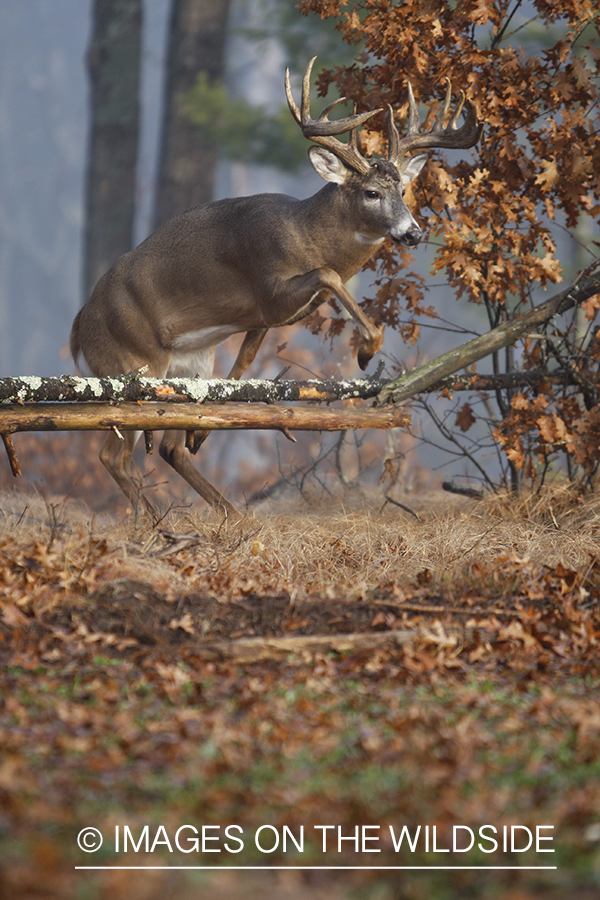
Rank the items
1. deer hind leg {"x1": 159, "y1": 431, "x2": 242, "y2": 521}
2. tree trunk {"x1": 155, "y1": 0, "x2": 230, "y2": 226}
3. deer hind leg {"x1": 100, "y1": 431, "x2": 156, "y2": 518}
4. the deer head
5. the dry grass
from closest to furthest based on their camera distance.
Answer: the dry grass → the deer head → deer hind leg {"x1": 100, "y1": 431, "x2": 156, "y2": 518} → deer hind leg {"x1": 159, "y1": 431, "x2": 242, "y2": 521} → tree trunk {"x1": 155, "y1": 0, "x2": 230, "y2": 226}

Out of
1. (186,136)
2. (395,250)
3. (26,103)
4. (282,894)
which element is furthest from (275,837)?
(26,103)

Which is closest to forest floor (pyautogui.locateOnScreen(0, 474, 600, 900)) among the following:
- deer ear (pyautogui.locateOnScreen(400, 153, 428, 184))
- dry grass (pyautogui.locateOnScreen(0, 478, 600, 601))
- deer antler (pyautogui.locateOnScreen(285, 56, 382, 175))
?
dry grass (pyautogui.locateOnScreen(0, 478, 600, 601))

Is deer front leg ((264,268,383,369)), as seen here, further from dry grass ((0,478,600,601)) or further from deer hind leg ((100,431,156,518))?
deer hind leg ((100,431,156,518))

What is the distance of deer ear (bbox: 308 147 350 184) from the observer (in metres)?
6.16

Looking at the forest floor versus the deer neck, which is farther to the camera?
the deer neck

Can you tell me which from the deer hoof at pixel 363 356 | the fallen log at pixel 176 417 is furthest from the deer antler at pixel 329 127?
the fallen log at pixel 176 417

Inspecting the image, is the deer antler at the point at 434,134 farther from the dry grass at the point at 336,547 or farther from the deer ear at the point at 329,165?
the dry grass at the point at 336,547

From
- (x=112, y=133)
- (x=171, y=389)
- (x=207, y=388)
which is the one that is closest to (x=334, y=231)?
(x=207, y=388)

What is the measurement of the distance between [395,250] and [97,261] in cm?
695

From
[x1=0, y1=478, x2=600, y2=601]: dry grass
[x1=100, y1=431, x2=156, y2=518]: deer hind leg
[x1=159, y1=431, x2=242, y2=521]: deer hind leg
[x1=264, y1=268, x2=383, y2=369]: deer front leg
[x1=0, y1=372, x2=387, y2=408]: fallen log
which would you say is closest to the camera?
[x1=0, y1=478, x2=600, y2=601]: dry grass

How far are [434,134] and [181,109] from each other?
26.0 ft

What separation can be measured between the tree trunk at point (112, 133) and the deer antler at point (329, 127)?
712 cm

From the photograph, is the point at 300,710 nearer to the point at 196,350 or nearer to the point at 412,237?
the point at 412,237

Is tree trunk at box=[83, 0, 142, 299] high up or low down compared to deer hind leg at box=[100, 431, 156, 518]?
up
